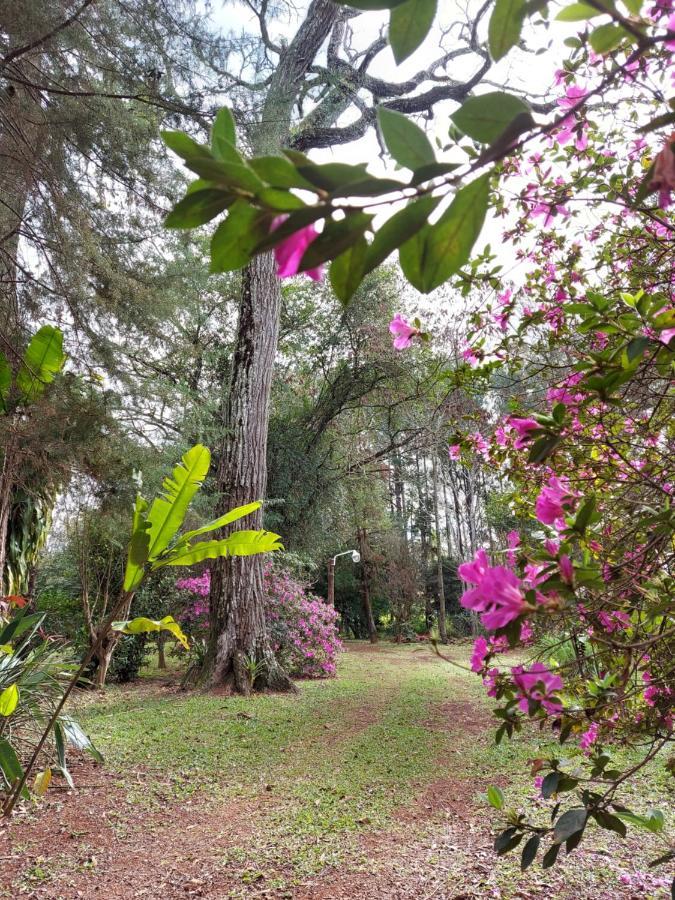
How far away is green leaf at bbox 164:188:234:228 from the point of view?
369 millimetres

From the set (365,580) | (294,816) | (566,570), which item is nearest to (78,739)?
(294,816)

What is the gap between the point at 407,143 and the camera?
39 centimetres

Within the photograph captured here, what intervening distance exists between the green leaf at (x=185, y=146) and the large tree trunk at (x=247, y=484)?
567 cm

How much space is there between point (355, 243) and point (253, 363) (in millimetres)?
6135

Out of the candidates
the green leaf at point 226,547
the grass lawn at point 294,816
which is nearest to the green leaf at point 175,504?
the green leaf at point 226,547

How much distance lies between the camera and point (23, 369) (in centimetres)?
359

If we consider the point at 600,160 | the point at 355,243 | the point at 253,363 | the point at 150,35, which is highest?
the point at 150,35

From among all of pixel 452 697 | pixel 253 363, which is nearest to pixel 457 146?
pixel 253 363

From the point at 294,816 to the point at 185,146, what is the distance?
3.06 m

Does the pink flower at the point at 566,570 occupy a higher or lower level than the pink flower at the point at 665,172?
lower

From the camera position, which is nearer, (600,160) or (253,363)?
(600,160)

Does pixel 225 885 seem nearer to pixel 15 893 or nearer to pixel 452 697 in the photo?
pixel 15 893

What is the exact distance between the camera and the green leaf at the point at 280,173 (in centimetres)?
36

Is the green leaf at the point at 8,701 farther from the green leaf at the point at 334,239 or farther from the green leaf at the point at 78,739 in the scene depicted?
the green leaf at the point at 334,239
